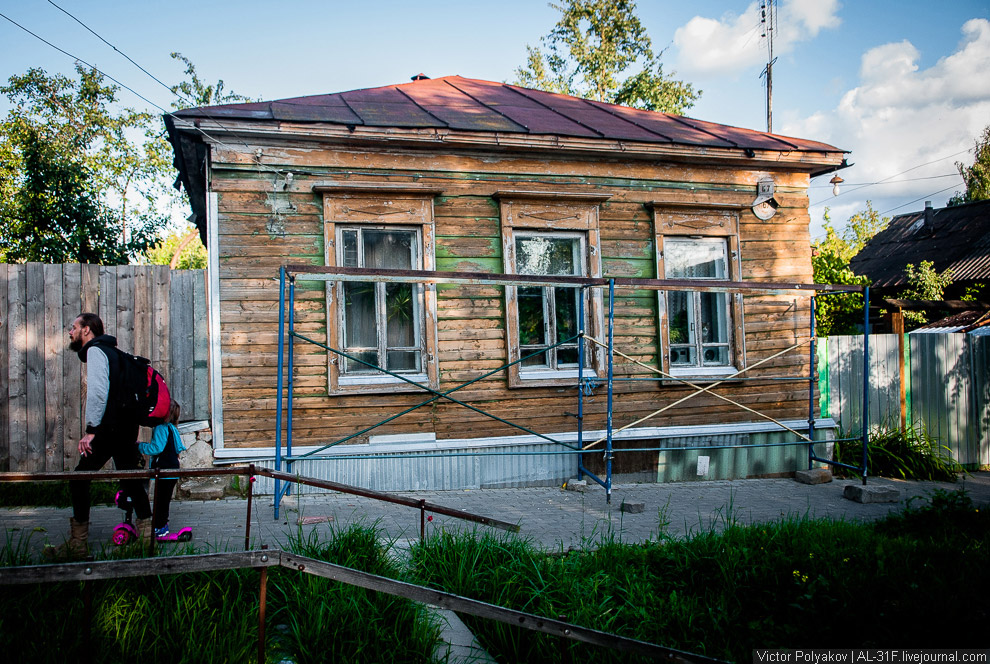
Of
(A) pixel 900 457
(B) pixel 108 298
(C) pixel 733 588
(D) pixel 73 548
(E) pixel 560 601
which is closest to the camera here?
(E) pixel 560 601

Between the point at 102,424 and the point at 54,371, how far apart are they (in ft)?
6.97

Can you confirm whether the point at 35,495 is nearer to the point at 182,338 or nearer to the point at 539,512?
the point at 182,338

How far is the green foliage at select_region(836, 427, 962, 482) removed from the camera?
330 inches

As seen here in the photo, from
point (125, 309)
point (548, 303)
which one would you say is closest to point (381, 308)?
point (548, 303)

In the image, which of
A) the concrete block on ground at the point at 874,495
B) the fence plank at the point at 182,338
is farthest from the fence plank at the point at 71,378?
the concrete block on ground at the point at 874,495

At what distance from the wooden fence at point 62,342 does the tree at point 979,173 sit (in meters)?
41.4

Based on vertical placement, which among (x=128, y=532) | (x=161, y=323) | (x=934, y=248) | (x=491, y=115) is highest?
(x=934, y=248)

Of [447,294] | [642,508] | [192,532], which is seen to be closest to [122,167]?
[447,294]

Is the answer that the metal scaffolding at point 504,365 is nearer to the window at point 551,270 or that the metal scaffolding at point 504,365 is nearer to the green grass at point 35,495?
the window at point 551,270

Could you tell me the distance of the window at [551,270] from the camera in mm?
7336

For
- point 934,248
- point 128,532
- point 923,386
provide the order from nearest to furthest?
point 128,532, point 923,386, point 934,248

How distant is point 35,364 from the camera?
5922 mm

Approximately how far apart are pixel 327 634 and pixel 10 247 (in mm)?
13593

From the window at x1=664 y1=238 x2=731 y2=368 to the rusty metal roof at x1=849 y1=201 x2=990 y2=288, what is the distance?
1600cm
